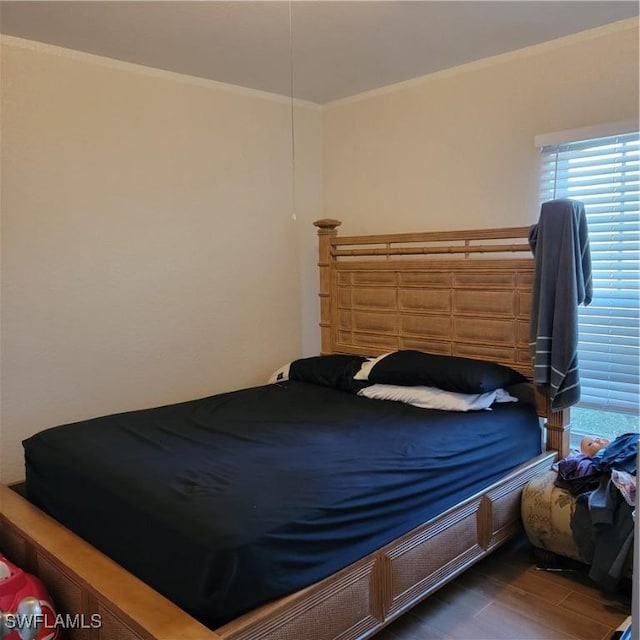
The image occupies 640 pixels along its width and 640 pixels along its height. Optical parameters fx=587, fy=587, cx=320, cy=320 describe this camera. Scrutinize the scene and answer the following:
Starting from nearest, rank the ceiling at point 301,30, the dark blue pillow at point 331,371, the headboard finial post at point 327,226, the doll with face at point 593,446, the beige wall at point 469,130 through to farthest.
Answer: the ceiling at point 301,30
the doll with face at point 593,446
the beige wall at point 469,130
the dark blue pillow at point 331,371
the headboard finial post at point 327,226

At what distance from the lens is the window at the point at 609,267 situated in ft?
8.86

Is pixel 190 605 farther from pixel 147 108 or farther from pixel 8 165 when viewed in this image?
pixel 147 108

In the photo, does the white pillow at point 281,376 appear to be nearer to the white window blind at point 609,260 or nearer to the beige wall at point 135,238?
the beige wall at point 135,238

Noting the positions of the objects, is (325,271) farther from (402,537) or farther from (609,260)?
(402,537)

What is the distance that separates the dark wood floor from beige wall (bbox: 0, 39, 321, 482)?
181 cm

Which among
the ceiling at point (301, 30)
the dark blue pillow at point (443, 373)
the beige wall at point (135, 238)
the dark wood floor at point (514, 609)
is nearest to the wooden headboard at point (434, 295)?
the dark blue pillow at point (443, 373)

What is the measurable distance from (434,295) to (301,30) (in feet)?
5.00

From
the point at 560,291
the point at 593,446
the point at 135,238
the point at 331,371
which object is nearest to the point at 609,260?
the point at 560,291

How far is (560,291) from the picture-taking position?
2695mm

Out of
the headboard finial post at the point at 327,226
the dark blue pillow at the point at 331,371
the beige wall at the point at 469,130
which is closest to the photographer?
the beige wall at the point at 469,130

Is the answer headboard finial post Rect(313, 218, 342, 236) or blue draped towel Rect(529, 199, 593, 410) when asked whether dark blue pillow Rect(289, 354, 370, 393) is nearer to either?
headboard finial post Rect(313, 218, 342, 236)

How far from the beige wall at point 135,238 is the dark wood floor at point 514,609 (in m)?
1.81

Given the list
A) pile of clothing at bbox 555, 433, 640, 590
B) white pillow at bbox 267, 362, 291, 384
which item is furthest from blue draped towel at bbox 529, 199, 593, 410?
white pillow at bbox 267, 362, 291, 384

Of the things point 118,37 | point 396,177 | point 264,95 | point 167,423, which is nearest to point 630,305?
point 396,177
